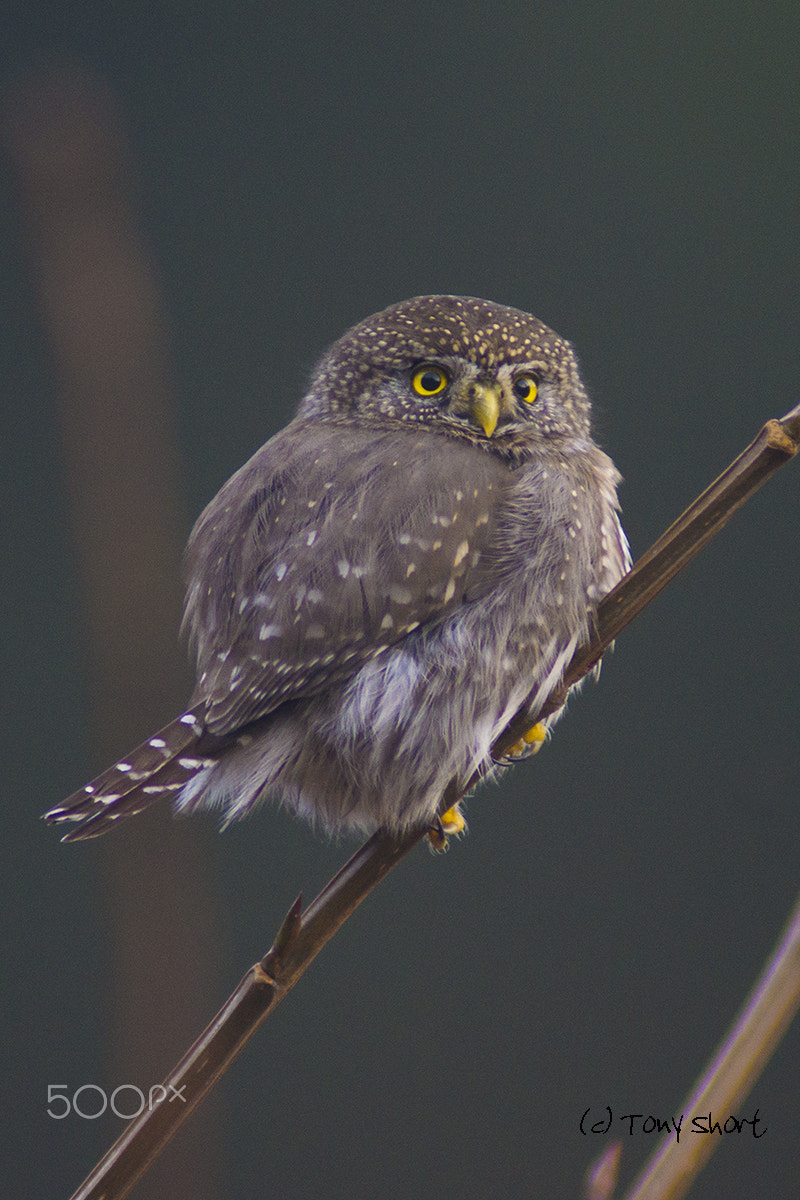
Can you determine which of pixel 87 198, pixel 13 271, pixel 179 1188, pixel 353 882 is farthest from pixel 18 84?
pixel 13 271

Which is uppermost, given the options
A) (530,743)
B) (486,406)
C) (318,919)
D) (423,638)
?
(486,406)

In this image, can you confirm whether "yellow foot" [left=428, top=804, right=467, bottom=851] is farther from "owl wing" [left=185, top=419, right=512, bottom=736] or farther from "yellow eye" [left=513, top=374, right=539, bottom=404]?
"yellow eye" [left=513, top=374, right=539, bottom=404]

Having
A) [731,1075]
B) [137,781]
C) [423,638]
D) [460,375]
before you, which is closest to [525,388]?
[460,375]

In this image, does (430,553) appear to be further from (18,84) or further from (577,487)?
(18,84)

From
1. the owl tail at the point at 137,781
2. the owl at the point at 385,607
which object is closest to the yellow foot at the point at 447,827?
the owl at the point at 385,607

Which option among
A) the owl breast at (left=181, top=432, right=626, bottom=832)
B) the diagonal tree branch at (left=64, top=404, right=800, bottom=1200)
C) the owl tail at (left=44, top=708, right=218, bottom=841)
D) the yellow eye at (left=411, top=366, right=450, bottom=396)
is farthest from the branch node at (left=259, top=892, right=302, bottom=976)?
the yellow eye at (left=411, top=366, right=450, bottom=396)

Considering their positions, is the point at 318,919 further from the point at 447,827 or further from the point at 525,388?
the point at 525,388

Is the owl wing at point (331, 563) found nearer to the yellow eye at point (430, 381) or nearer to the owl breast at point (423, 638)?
the owl breast at point (423, 638)
